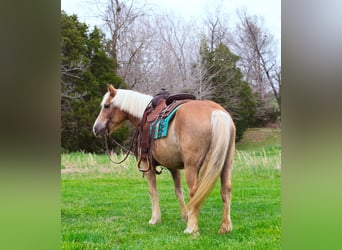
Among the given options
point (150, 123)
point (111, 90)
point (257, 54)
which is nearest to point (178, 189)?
point (150, 123)

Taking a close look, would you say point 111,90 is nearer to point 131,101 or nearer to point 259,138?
point 131,101

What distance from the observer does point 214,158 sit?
183cm

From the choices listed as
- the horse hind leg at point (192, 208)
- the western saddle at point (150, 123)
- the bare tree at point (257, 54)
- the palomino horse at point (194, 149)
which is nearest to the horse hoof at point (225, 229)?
the palomino horse at point (194, 149)

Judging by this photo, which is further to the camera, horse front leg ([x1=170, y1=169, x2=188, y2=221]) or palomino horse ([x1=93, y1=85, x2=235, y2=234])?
horse front leg ([x1=170, y1=169, x2=188, y2=221])

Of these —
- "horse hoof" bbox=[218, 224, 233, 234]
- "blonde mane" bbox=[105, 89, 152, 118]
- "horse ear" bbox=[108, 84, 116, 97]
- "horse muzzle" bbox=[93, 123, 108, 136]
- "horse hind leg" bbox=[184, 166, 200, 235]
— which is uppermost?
"horse ear" bbox=[108, 84, 116, 97]

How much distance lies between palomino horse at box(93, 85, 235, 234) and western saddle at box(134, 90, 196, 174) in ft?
0.10

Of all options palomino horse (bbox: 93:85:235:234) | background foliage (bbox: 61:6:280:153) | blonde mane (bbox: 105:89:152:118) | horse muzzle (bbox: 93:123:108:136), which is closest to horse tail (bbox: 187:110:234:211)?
palomino horse (bbox: 93:85:235:234)

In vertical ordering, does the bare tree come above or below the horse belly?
above

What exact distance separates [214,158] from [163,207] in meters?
0.40

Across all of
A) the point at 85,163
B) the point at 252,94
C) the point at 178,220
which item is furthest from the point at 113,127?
the point at 252,94

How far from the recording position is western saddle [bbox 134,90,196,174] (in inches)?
79.8

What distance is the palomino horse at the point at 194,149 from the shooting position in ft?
6.02

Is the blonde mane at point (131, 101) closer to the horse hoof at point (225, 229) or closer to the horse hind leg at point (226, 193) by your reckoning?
the horse hind leg at point (226, 193)

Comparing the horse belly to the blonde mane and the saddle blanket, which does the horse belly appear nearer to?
the saddle blanket
